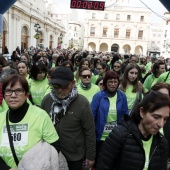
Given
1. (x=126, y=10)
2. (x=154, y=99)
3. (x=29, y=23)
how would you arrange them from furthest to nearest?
(x=126, y=10)
(x=29, y=23)
(x=154, y=99)

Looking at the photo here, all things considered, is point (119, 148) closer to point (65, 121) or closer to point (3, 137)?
point (65, 121)

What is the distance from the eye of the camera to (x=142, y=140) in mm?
1744

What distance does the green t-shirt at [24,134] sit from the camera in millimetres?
1871

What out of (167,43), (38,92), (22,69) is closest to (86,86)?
(38,92)

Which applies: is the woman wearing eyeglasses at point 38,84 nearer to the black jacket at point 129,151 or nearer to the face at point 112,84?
the face at point 112,84

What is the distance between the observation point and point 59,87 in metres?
2.27

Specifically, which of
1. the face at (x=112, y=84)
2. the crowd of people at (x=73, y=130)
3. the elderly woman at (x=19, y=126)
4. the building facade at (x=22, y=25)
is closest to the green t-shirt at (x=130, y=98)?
the face at (x=112, y=84)

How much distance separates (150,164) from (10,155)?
118 centimetres

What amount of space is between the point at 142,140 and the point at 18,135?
105cm

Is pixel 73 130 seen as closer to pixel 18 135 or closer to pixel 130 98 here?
pixel 18 135

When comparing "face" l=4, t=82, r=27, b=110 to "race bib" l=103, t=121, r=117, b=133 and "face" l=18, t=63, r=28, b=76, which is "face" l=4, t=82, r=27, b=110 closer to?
"race bib" l=103, t=121, r=117, b=133

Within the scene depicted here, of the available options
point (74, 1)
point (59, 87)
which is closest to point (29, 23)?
point (74, 1)

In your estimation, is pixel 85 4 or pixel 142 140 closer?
pixel 142 140

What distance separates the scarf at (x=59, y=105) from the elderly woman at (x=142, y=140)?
2.24 feet
